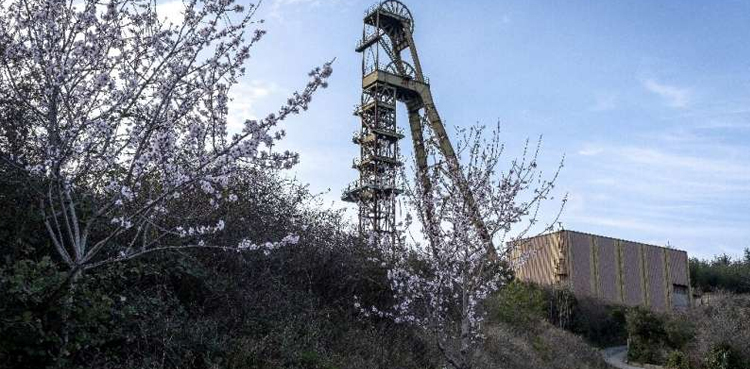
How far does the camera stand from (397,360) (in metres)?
10.9

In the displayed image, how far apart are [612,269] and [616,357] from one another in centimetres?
1314

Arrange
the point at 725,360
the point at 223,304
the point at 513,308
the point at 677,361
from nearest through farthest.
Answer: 1. the point at 223,304
2. the point at 513,308
3. the point at 725,360
4. the point at 677,361

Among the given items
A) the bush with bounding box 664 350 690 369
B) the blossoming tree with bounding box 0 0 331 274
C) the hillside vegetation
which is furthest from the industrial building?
the blossoming tree with bounding box 0 0 331 274

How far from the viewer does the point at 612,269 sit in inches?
1463

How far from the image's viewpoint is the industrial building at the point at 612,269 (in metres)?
34.5

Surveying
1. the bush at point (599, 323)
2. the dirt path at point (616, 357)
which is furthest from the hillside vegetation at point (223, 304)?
the bush at point (599, 323)

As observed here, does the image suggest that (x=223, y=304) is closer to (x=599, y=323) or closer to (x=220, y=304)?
(x=220, y=304)

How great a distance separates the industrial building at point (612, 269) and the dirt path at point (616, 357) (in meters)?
4.25

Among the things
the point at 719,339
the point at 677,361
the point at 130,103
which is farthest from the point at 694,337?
the point at 130,103

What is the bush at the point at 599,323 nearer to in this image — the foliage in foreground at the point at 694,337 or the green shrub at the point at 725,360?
the foliage in foreground at the point at 694,337

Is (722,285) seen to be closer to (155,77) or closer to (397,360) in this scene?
(397,360)

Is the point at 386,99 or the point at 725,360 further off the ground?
the point at 386,99

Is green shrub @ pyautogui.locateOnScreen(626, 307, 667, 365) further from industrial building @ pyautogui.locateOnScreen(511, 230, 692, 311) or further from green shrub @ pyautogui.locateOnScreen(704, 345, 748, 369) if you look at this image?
industrial building @ pyautogui.locateOnScreen(511, 230, 692, 311)

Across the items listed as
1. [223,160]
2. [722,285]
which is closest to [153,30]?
[223,160]
